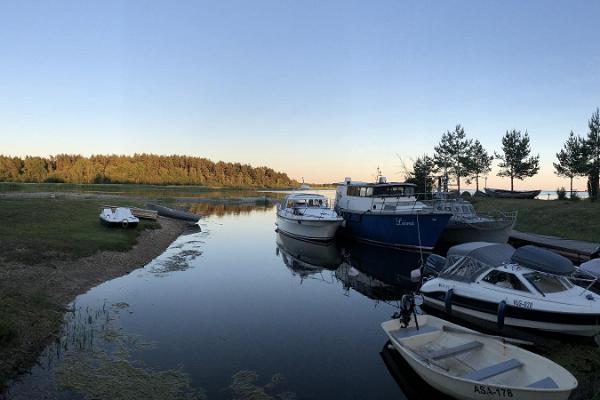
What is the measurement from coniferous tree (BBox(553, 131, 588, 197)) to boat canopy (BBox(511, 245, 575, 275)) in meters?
43.8

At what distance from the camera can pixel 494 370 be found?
8719 mm

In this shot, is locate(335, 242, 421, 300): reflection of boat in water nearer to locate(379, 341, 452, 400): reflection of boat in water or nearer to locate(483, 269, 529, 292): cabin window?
locate(483, 269, 529, 292): cabin window

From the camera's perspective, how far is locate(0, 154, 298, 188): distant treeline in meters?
144

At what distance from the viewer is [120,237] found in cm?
2622

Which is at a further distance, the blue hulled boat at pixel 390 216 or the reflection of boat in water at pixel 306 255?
the blue hulled boat at pixel 390 216

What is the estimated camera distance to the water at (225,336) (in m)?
9.40

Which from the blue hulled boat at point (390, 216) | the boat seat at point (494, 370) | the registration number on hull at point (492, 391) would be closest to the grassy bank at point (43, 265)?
the registration number on hull at point (492, 391)

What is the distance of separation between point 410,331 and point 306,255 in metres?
18.5

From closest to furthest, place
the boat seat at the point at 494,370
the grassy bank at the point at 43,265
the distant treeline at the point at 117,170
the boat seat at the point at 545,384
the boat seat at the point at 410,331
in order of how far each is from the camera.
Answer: the boat seat at the point at 545,384
the boat seat at the point at 494,370
the grassy bank at the point at 43,265
the boat seat at the point at 410,331
the distant treeline at the point at 117,170

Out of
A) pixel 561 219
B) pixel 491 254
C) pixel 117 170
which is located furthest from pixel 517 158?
pixel 117 170

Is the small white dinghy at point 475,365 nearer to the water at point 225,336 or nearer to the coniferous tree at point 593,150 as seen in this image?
the water at point 225,336

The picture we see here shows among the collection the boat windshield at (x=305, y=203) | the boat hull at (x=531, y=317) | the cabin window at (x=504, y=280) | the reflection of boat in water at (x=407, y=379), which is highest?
the boat windshield at (x=305, y=203)

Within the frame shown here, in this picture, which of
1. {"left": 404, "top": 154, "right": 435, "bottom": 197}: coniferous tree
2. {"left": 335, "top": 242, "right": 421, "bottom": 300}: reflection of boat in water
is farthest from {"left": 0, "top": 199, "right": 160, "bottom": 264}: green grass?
{"left": 404, "top": 154, "right": 435, "bottom": 197}: coniferous tree

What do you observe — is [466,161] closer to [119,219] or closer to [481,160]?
[481,160]
